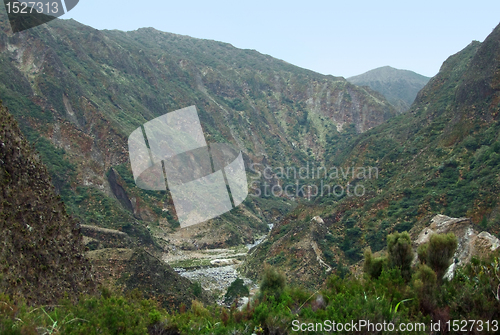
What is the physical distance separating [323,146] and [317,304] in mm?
108844

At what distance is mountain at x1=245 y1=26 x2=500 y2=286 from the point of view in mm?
28655

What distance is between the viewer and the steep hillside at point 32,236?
12172mm

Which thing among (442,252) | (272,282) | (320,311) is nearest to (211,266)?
(272,282)

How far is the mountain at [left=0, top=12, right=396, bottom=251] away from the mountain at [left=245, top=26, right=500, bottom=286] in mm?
18548

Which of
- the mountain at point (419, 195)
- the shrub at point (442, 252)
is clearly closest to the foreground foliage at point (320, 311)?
the shrub at point (442, 252)

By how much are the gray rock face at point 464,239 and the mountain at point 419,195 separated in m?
1.50

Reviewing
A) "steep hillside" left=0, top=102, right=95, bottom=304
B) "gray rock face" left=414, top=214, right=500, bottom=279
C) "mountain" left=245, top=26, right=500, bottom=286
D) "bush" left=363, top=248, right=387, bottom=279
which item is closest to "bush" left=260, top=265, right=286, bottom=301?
"bush" left=363, top=248, right=387, bottom=279

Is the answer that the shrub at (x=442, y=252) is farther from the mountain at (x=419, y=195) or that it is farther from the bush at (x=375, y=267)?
the mountain at (x=419, y=195)

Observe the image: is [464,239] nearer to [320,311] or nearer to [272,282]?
[272,282]

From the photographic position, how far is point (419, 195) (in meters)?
33.8

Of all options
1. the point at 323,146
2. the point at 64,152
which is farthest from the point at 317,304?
the point at 323,146

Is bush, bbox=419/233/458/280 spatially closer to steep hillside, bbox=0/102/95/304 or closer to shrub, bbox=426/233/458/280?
shrub, bbox=426/233/458/280

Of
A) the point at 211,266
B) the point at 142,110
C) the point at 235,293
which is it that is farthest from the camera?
the point at 142,110

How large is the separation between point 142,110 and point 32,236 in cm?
6591
